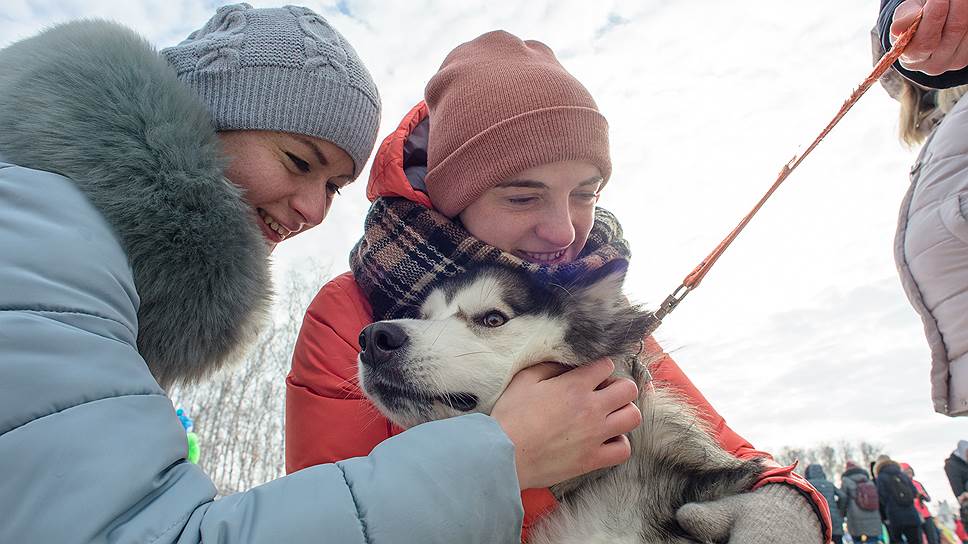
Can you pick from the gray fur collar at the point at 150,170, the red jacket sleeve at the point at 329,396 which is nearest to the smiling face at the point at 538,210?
the red jacket sleeve at the point at 329,396

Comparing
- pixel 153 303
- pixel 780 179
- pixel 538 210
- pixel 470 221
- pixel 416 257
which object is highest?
pixel 780 179

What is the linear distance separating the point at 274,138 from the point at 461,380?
3.70 ft

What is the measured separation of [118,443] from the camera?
108 cm

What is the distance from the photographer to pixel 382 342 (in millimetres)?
1753

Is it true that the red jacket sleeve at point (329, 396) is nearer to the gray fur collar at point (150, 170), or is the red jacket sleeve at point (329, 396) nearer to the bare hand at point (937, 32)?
the gray fur collar at point (150, 170)

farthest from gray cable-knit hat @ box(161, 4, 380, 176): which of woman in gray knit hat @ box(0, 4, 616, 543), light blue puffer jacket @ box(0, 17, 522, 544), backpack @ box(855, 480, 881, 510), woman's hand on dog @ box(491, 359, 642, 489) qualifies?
backpack @ box(855, 480, 881, 510)

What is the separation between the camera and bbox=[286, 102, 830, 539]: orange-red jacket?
193 centimetres

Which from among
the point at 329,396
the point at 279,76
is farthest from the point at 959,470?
the point at 279,76

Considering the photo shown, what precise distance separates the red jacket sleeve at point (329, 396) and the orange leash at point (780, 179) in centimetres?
102

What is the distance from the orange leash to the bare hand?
3cm

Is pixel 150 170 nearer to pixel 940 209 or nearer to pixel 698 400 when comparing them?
pixel 698 400

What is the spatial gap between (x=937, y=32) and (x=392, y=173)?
1.96m

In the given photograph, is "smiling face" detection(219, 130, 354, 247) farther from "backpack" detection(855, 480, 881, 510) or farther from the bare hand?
"backpack" detection(855, 480, 881, 510)

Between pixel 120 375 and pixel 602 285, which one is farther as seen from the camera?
pixel 602 285
